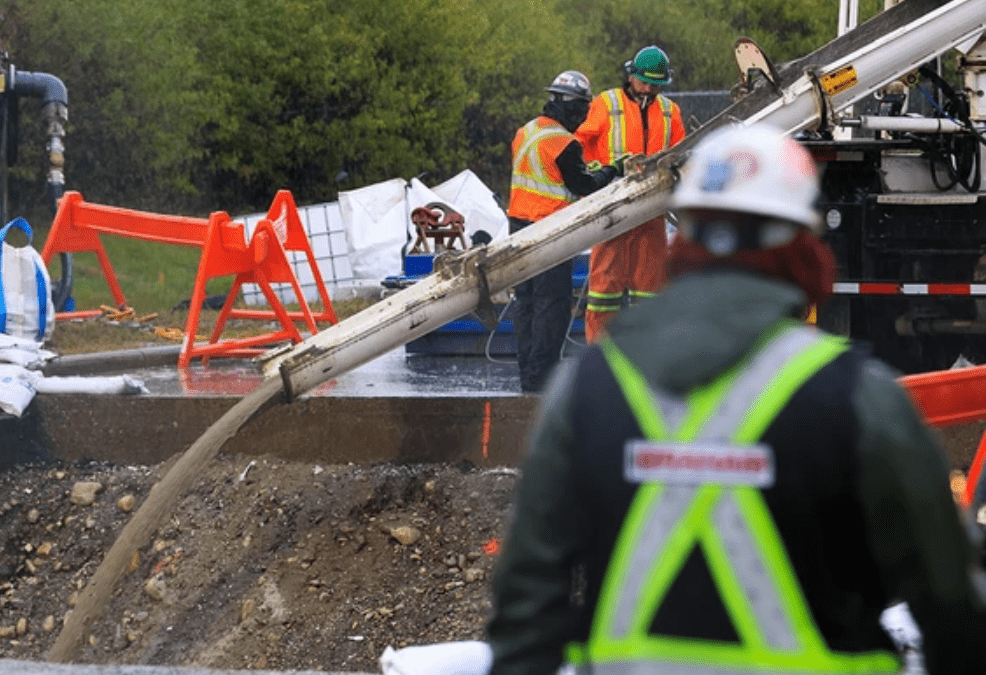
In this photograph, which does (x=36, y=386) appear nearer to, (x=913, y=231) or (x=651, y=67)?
(x=651, y=67)

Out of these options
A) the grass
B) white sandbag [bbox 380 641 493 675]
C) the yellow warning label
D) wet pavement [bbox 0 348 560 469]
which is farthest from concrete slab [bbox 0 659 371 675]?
the grass

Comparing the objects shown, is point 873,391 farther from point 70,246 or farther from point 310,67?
point 310,67

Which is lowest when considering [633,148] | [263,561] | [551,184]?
[263,561]

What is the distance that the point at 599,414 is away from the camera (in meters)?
2.23

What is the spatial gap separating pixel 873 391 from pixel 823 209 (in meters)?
7.16

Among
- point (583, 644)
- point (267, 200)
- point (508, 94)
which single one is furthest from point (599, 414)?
point (508, 94)

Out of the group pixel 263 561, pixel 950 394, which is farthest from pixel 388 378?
pixel 950 394

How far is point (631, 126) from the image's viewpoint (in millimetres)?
9195

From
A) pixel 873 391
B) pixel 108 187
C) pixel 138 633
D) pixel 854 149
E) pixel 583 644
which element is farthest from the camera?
pixel 108 187

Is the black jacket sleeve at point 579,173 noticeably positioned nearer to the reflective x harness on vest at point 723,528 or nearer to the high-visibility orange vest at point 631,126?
the high-visibility orange vest at point 631,126

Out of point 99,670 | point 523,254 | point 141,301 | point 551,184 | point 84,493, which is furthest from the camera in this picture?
point 141,301

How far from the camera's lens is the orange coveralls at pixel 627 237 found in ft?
29.9

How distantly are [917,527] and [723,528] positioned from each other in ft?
0.86

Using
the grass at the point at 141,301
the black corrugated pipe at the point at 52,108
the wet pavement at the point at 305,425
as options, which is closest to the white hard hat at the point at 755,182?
the wet pavement at the point at 305,425
